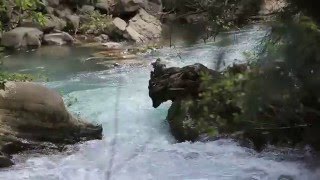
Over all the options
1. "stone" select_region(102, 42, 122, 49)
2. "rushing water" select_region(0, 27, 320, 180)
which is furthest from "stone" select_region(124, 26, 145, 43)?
"rushing water" select_region(0, 27, 320, 180)

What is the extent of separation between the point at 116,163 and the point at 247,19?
3269 mm

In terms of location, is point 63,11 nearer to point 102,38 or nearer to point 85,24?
point 85,24

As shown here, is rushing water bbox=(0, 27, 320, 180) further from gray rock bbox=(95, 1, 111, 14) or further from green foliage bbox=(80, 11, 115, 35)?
gray rock bbox=(95, 1, 111, 14)

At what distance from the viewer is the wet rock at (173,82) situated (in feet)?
19.6

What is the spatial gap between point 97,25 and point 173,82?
924cm

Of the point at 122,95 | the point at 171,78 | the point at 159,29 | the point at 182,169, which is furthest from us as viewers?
the point at 159,29

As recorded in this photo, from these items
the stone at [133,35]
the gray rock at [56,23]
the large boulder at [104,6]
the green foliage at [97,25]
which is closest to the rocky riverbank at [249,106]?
the stone at [133,35]

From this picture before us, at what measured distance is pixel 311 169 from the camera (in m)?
4.88

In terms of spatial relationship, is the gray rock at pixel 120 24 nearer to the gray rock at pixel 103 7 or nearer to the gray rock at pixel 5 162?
the gray rock at pixel 103 7

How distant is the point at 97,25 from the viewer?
15234 mm

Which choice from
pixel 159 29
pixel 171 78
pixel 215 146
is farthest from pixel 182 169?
pixel 159 29

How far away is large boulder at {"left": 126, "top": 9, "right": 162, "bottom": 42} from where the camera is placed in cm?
1442

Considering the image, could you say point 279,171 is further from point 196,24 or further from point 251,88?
point 251,88

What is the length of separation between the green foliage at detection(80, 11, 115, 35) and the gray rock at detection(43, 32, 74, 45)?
44.7 inches
